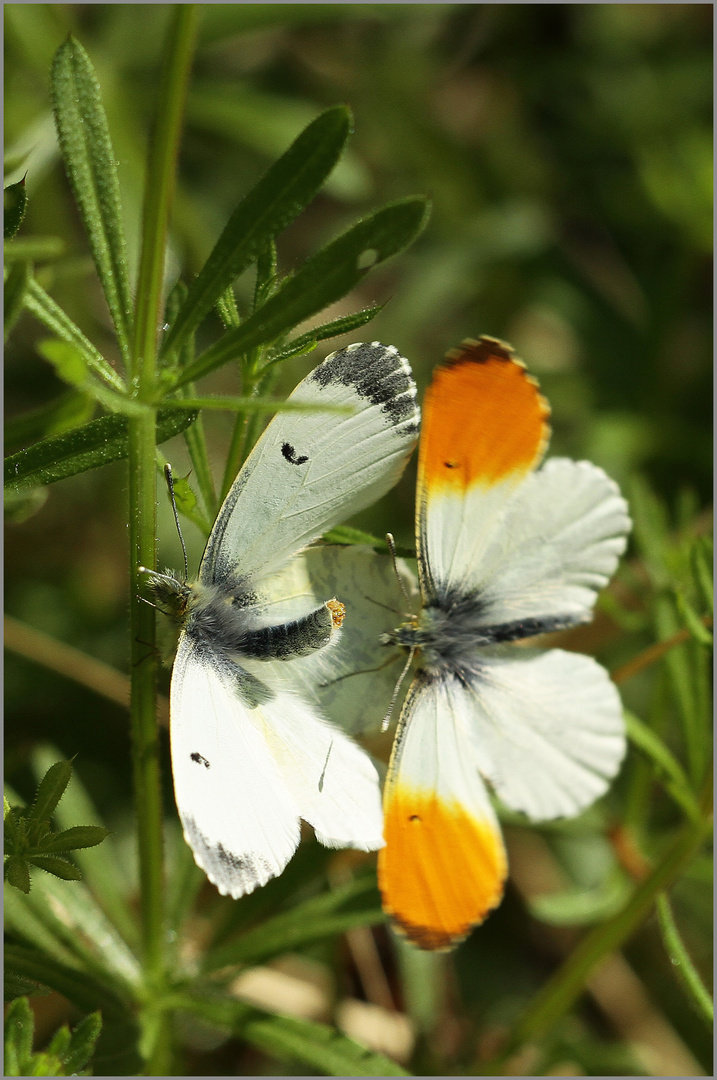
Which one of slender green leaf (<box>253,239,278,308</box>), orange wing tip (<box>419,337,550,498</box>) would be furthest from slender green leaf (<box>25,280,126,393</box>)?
orange wing tip (<box>419,337,550,498</box>)

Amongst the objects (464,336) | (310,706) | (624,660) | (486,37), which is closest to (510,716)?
(310,706)

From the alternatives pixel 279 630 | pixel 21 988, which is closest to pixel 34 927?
pixel 21 988

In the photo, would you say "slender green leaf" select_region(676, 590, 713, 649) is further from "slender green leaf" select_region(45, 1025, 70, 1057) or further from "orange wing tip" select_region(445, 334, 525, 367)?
"slender green leaf" select_region(45, 1025, 70, 1057)

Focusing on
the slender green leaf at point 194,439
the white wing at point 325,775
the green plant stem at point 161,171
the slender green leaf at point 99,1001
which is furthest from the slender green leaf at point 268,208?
the slender green leaf at point 99,1001

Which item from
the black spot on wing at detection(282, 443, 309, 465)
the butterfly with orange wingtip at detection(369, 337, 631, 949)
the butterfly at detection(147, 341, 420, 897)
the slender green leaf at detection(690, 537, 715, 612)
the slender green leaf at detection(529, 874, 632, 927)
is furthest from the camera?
the slender green leaf at detection(529, 874, 632, 927)

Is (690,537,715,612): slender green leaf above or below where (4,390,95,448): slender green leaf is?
below

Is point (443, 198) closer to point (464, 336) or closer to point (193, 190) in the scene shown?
point (464, 336)
